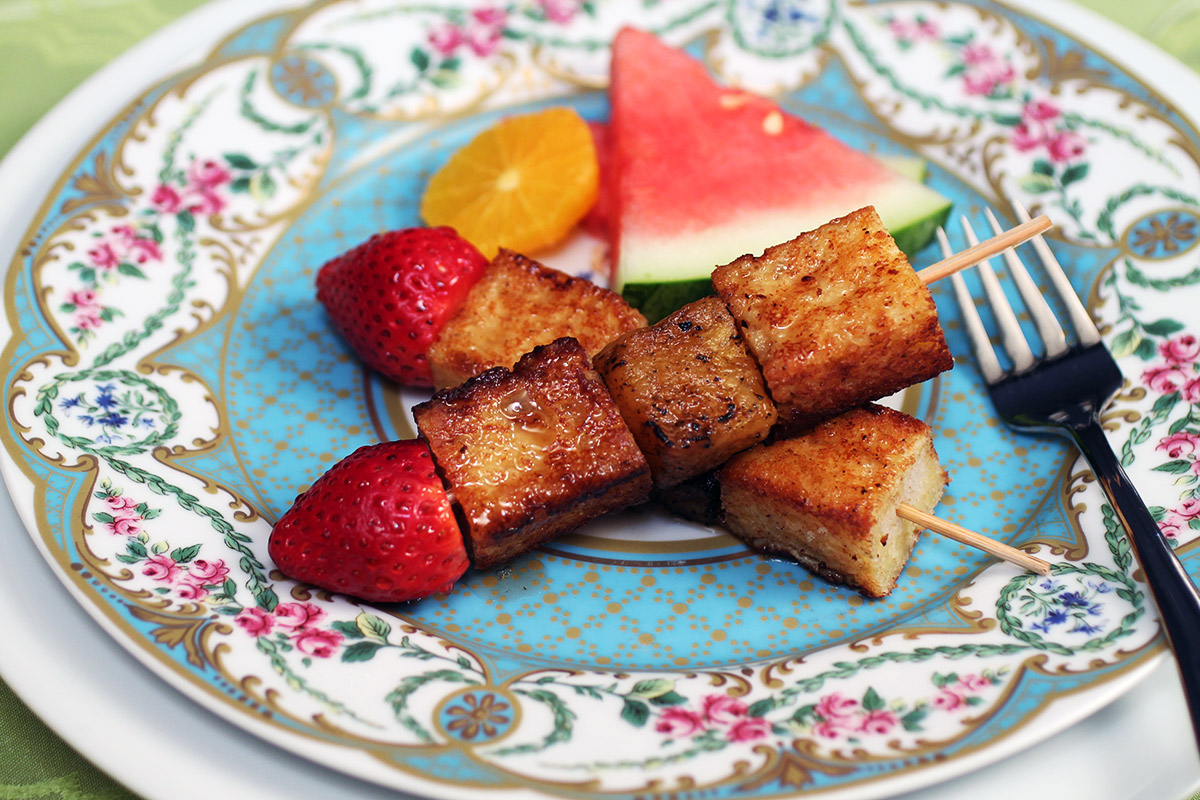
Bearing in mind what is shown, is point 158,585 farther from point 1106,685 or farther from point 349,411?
point 1106,685

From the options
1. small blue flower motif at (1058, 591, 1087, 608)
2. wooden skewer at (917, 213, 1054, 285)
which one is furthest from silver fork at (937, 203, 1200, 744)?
wooden skewer at (917, 213, 1054, 285)

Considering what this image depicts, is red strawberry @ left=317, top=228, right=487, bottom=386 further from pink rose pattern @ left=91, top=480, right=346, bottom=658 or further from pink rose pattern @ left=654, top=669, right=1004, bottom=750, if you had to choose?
pink rose pattern @ left=654, top=669, right=1004, bottom=750

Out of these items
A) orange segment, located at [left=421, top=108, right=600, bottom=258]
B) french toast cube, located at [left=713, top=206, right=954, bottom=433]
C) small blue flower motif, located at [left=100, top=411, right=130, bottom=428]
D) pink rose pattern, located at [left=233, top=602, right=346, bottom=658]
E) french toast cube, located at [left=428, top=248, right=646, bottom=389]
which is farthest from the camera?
orange segment, located at [left=421, top=108, right=600, bottom=258]

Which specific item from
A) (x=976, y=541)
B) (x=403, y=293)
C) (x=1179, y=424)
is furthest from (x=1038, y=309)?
(x=403, y=293)

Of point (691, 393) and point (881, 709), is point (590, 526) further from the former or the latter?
point (881, 709)

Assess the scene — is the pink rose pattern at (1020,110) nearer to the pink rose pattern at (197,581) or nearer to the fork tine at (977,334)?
the fork tine at (977,334)

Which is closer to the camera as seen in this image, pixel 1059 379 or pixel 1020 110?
pixel 1059 379
